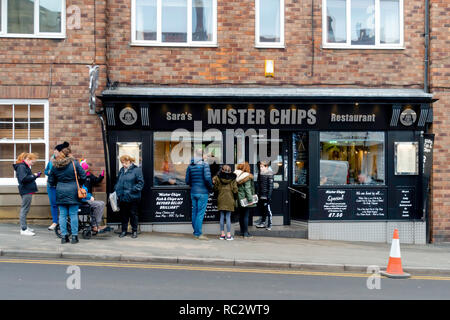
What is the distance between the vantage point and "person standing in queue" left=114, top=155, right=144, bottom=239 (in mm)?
11328

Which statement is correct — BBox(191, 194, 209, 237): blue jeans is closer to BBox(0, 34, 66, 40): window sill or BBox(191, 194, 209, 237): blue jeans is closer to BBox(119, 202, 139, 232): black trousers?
BBox(119, 202, 139, 232): black trousers

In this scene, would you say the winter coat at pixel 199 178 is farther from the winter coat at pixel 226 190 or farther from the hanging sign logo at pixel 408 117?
the hanging sign logo at pixel 408 117

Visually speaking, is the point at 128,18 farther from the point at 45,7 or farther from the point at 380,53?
the point at 380,53

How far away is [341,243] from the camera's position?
12289mm

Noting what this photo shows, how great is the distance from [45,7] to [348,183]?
849 centimetres

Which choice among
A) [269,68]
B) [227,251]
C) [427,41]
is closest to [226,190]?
[227,251]

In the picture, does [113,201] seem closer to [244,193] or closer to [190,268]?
[244,193]

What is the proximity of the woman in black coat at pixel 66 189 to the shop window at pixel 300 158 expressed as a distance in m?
5.36

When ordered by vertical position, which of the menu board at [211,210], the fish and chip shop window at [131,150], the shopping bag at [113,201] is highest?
the fish and chip shop window at [131,150]

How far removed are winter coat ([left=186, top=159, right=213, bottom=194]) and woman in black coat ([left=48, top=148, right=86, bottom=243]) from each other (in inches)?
94.0

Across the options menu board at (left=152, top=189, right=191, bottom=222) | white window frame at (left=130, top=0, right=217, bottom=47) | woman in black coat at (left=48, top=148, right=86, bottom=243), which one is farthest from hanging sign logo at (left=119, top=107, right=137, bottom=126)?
woman in black coat at (left=48, top=148, right=86, bottom=243)

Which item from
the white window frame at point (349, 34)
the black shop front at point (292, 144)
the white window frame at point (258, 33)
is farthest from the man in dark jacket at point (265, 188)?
the white window frame at point (349, 34)

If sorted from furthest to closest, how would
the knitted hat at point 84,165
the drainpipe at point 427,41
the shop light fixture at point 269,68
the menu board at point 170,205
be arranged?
the drainpipe at point 427,41 → the shop light fixture at point 269,68 → the menu board at point 170,205 → the knitted hat at point 84,165

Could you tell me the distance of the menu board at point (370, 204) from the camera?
42.2 feet
